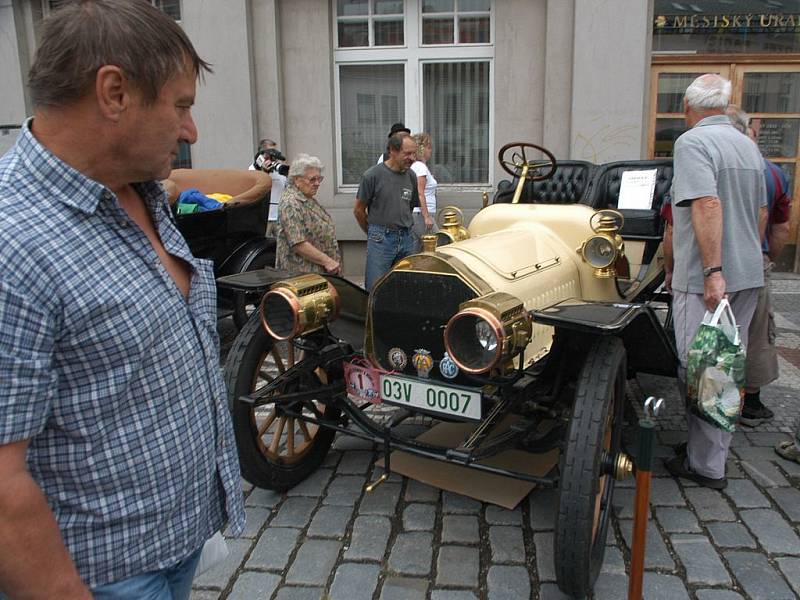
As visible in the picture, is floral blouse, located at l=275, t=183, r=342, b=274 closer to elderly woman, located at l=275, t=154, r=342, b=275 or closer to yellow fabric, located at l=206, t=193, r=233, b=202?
elderly woman, located at l=275, t=154, r=342, b=275

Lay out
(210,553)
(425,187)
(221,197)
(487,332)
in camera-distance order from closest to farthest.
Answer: (210,553), (487,332), (221,197), (425,187)

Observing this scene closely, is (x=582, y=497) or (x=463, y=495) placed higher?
(x=582, y=497)

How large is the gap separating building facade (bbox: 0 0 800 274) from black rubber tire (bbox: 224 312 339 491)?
5.50 meters

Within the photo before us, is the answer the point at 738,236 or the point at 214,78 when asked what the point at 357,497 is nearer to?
the point at 738,236

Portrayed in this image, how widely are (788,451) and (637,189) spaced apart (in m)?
2.38

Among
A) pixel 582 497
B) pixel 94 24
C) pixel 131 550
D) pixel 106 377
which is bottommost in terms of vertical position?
pixel 582 497

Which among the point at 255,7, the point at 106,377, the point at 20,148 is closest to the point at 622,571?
the point at 106,377

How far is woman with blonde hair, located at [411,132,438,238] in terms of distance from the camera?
711 cm

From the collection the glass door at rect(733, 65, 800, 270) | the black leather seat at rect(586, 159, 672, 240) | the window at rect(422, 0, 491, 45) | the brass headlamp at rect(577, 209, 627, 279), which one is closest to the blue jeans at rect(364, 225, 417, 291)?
the black leather seat at rect(586, 159, 672, 240)

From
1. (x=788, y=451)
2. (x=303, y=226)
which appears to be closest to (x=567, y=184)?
(x=303, y=226)

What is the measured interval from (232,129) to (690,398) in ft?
22.8

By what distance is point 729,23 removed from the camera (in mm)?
8070

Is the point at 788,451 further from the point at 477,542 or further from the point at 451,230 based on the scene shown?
the point at 451,230

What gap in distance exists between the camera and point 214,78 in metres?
8.26
